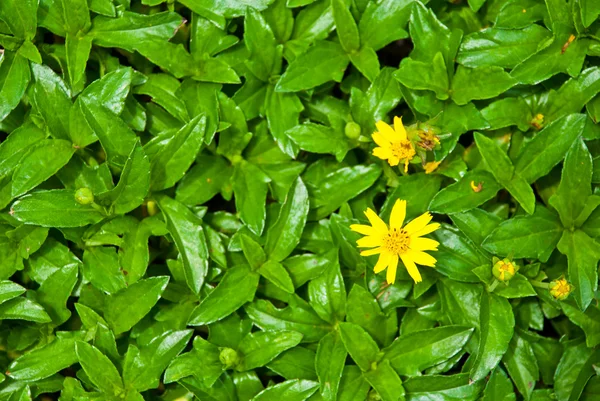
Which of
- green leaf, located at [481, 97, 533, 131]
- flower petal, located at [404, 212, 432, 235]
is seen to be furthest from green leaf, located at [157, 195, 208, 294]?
green leaf, located at [481, 97, 533, 131]

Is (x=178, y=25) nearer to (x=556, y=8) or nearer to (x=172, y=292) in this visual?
(x=172, y=292)

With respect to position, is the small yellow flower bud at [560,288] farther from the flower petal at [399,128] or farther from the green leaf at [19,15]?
the green leaf at [19,15]

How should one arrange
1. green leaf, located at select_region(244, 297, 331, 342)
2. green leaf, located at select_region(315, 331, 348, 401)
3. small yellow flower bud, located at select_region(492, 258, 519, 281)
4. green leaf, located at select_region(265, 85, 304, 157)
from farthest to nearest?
green leaf, located at select_region(265, 85, 304, 157), green leaf, located at select_region(244, 297, 331, 342), green leaf, located at select_region(315, 331, 348, 401), small yellow flower bud, located at select_region(492, 258, 519, 281)

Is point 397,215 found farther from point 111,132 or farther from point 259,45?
point 111,132

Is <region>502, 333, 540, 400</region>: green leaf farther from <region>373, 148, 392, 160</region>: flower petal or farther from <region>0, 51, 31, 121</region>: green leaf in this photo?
<region>0, 51, 31, 121</region>: green leaf

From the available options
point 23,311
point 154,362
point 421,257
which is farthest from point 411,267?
point 23,311

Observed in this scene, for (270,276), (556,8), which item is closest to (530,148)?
(556,8)
